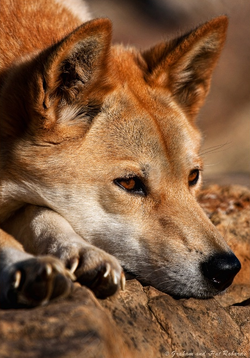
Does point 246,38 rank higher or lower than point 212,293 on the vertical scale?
higher

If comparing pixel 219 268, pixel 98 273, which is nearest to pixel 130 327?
pixel 98 273

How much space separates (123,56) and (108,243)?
1.70 m

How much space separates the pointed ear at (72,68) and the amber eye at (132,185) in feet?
1.99

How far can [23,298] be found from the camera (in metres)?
2.40

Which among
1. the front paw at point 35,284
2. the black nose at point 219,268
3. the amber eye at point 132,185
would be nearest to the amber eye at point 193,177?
the amber eye at point 132,185

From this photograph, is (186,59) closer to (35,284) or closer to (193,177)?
(193,177)

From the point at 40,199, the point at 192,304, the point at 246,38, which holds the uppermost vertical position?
the point at 246,38

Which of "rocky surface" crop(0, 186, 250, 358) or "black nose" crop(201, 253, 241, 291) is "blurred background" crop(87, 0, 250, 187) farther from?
"black nose" crop(201, 253, 241, 291)

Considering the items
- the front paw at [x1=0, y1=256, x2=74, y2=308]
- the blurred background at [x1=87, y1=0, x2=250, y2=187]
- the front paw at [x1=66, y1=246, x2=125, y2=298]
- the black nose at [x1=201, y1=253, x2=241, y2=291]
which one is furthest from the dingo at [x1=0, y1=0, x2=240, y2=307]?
the blurred background at [x1=87, y1=0, x2=250, y2=187]

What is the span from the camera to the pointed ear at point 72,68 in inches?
120

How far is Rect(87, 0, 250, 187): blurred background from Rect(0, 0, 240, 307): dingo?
639cm

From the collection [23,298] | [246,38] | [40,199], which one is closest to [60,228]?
[40,199]

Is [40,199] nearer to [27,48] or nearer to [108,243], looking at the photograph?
[108,243]

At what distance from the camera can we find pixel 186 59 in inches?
161
